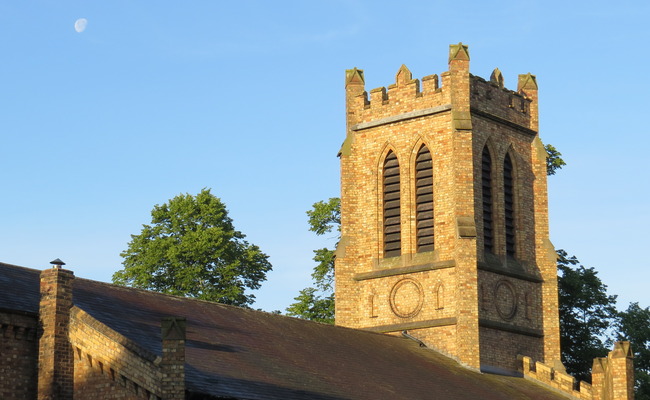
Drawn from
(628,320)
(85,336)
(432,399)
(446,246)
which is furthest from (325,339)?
(628,320)

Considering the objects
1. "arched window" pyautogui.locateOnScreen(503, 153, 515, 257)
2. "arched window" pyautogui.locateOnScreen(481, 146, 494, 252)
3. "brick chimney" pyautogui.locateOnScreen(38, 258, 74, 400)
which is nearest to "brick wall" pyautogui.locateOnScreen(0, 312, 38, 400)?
"brick chimney" pyautogui.locateOnScreen(38, 258, 74, 400)

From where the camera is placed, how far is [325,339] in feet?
120

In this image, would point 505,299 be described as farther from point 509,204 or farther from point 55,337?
point 55,337

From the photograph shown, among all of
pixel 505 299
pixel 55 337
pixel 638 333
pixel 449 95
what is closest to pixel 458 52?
pixel 449 95

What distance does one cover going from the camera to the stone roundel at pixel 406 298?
42812 mm

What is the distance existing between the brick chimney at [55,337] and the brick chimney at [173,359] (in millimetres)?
2786

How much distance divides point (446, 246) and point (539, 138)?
22.8 ft

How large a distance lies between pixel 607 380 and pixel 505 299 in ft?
14.4

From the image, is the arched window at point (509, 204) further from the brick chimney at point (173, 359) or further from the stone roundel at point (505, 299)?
the brick chimney at point (173, 359)

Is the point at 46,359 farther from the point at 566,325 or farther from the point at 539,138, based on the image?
the point at 566,325

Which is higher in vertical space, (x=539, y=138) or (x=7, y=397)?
(x=539, y=138)

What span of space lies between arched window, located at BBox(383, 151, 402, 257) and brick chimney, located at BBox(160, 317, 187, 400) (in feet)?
63.4

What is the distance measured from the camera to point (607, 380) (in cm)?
4200

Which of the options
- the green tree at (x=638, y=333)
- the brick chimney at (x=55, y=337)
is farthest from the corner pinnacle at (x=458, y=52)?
the brick chimney at (x=55, y=337)
